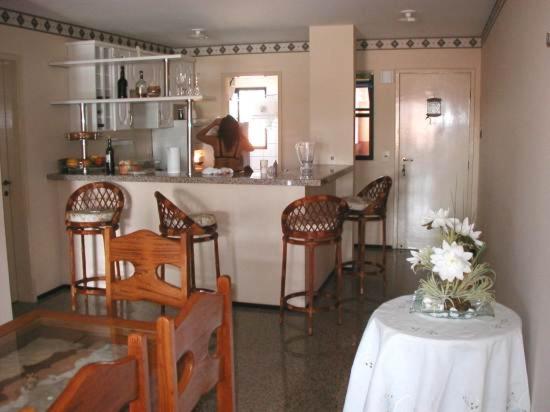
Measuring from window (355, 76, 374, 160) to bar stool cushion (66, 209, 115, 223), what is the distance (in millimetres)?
3388

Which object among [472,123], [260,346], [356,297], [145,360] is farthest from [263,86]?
A: [145,360]

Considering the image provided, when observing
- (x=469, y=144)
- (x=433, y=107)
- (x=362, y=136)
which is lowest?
(x=469, y=144)

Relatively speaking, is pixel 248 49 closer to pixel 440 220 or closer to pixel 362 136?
pixel 362 136

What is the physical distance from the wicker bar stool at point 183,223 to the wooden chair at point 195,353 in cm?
230

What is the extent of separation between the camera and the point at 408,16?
5297 millimetres

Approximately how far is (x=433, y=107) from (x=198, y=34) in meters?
2.79

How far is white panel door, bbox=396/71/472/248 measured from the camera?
6.80 metres

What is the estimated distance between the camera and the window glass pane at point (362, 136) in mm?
7051

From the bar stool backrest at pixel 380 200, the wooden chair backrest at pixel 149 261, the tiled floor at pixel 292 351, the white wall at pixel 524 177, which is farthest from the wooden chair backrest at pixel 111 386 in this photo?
the bar stool backrest at pixel 380 200

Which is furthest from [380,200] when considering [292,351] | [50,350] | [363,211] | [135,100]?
[50,350]

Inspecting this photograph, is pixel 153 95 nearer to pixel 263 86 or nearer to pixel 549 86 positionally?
pixel 549 86

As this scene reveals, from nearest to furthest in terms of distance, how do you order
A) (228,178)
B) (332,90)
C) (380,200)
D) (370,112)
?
1. (228,178)
2. (380,200)
3. (332,90)
4. (370,112)

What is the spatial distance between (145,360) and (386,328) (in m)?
1.18

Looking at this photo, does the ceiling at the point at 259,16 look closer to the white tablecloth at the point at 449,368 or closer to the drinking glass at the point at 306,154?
the drinking glass at the point at 306,154
